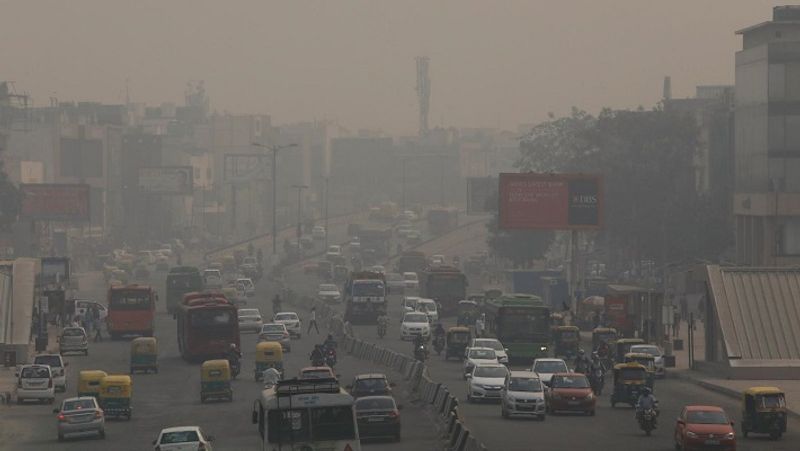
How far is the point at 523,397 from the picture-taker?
163 feet

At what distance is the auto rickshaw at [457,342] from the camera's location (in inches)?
2975

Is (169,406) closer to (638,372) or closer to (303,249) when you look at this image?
(638,372)

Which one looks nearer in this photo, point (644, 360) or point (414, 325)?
point (644, 360)

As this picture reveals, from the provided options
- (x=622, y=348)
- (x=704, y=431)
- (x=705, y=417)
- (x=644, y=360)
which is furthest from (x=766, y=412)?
(x=622, y=348)

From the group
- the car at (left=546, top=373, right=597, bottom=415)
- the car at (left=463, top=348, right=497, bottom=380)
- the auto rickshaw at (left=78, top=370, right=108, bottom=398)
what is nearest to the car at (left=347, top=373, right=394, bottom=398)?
the car at (left=546, top=373, right=597, bottom=415)

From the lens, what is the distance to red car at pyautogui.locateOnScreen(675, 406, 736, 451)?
40844 millimetres

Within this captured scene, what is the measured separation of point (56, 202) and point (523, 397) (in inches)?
5694

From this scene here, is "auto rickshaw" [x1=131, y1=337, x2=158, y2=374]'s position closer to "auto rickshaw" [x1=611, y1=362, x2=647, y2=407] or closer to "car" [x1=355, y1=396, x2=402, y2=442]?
"auto rickshaw" [x1=611, y1=362, x2=647, y2=407]

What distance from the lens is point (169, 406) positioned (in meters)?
57.6

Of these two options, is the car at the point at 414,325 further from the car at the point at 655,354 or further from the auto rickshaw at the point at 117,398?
the auto rickshaw at the point at 117,398

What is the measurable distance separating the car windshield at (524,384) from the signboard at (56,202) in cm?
14113

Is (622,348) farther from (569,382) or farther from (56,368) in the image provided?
(56,368)

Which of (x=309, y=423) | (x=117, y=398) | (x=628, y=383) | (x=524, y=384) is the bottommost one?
(x=117, y=398)

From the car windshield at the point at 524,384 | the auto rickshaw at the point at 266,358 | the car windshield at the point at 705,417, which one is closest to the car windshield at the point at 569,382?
the car windshield at the point at 524,384
